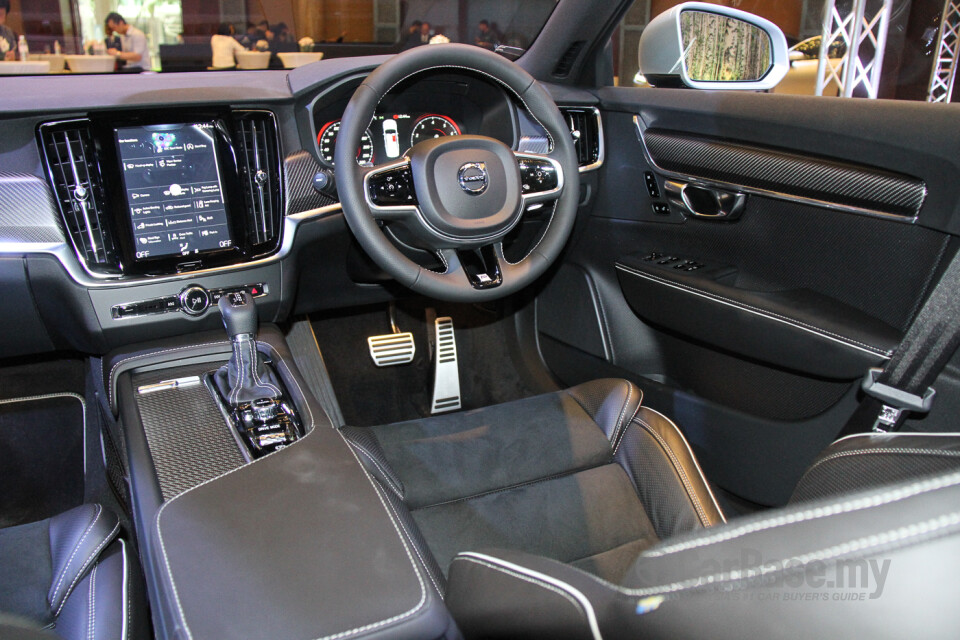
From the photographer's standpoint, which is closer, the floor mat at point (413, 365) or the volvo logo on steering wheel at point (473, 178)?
the volvo logo on steering wheel at point (473, 178)

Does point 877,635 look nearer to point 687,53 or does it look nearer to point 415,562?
point 415,562

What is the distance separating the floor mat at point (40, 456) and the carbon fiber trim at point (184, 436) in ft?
2.55

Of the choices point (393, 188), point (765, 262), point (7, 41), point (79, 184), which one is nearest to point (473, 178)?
point (393, 188)

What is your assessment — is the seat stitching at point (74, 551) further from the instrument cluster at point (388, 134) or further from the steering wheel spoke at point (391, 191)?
the instrument cluster at point (388, 134)

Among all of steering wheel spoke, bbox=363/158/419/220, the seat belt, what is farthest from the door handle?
steering wheel spoke, bbox=363/158/419/220

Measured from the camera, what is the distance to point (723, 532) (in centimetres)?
48

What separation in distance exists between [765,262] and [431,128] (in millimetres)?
949

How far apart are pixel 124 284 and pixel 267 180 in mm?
402

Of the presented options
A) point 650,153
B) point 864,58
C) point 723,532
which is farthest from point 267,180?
point 864,58

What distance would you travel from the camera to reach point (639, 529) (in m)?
1.43

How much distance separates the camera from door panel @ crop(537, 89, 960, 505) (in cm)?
141

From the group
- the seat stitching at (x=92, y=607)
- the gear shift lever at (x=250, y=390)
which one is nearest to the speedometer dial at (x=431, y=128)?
the gear shift lever at (x=250, y=390)

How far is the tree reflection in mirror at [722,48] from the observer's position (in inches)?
75.3

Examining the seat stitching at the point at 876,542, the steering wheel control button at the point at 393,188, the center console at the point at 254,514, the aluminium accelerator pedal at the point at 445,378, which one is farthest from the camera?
the aluminium accelerator pedal at the point at 445,378
